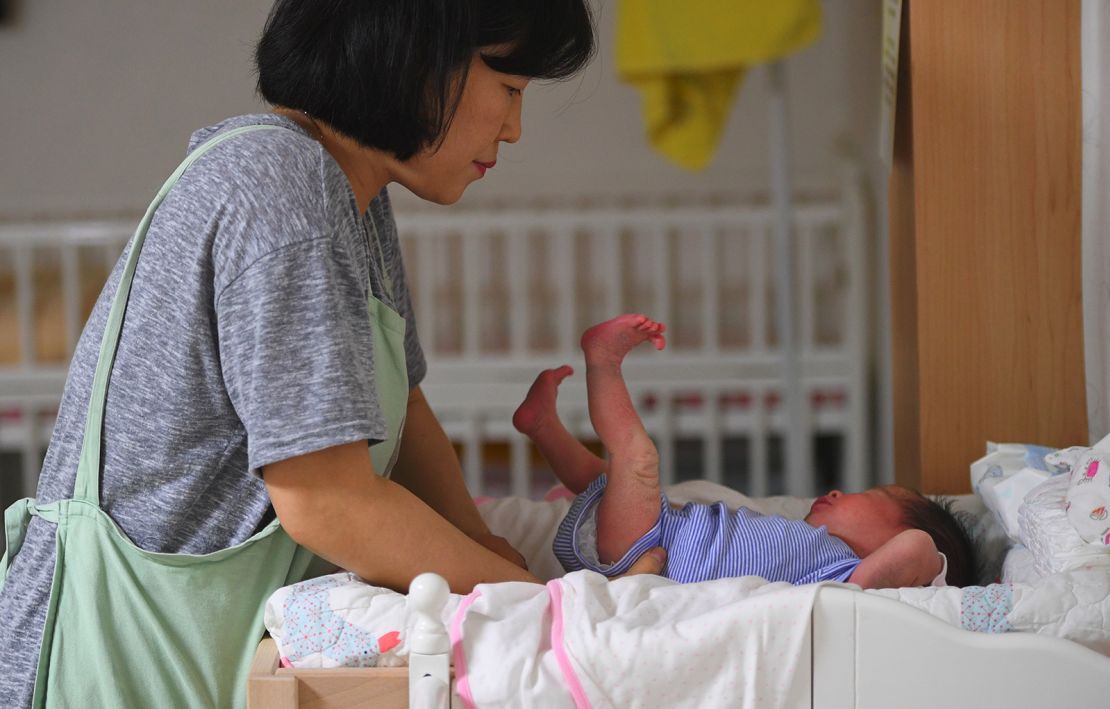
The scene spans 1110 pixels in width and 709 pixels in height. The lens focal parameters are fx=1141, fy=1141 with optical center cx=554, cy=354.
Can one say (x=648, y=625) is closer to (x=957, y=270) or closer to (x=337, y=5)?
(x=337, y=5)

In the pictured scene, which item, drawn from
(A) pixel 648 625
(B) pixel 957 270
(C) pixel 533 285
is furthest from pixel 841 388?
(A) pixel 648 625

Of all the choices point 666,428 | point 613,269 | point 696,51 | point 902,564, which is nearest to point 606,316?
point 613,269

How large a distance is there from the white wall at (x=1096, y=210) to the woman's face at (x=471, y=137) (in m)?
0.72

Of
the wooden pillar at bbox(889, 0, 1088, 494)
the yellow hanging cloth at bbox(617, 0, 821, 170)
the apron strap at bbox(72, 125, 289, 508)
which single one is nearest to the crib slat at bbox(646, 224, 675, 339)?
the yellow hanging cloth at bbox(617, 0, 821, 170)

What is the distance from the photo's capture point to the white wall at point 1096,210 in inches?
52.4

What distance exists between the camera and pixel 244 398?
2.86 ft

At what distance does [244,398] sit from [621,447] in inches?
18.7

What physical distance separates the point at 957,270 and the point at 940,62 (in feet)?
0.83

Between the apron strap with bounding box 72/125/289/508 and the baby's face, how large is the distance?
30.4 inches

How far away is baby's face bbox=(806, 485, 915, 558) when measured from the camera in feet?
4.31

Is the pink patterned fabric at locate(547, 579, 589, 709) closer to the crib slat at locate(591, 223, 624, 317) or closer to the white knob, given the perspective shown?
the white knob

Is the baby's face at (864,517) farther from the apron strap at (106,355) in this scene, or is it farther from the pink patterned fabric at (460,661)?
the apron strap at (106,355)

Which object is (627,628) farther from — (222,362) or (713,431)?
(713,431)

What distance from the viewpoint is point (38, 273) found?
3078 millimetres
